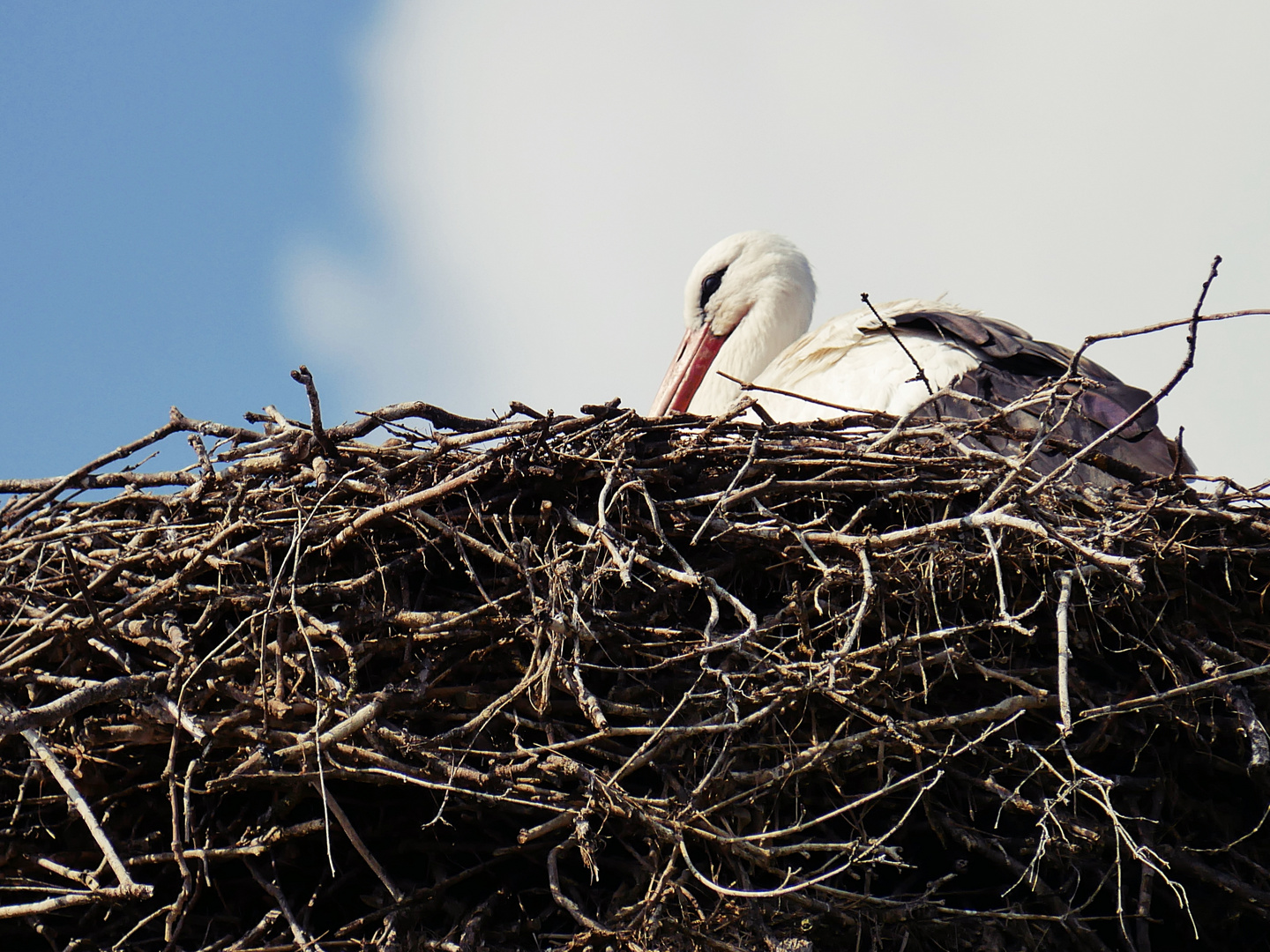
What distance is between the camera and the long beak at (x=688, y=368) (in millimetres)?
3852

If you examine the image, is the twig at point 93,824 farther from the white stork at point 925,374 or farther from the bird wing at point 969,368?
the bird wing at point 969,368

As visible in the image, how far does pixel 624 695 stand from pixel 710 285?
2.47 meters

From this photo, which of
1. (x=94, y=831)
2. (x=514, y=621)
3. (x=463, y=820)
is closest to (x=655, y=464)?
(x=514, y=621)

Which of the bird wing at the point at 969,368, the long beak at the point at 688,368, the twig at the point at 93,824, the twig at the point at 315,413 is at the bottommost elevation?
the twig at the point at 93,824

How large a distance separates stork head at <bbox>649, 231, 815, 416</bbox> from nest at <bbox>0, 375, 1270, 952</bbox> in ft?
6.18

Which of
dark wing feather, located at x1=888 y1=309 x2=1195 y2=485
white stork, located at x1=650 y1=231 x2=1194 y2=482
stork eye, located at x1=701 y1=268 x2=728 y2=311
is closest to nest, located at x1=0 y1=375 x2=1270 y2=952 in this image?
white stork, located at x1=650 y1=231 x2=1194 y2=482

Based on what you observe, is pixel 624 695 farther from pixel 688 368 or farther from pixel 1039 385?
pixel 688 368

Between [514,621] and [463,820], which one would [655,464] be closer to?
[514,621]

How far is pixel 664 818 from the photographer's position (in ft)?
5.30

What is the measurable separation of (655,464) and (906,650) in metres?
0.49

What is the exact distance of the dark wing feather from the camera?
245cm

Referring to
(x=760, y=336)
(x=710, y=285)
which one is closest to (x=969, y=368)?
(x=760, y=336)

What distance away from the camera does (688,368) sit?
3.94m

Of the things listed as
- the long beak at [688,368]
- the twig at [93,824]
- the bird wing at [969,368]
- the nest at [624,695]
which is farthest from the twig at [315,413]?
the long beak at [688,368]
